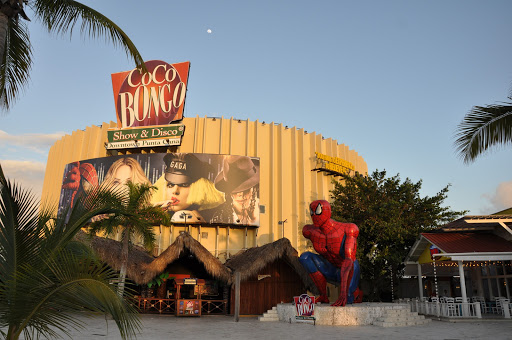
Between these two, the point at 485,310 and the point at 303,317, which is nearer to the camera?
the point at 303,317

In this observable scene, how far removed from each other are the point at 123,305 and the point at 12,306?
4.09 feet

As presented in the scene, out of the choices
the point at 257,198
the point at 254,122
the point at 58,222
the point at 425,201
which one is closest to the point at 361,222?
the point at 425,201

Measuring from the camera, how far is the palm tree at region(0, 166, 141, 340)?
470 cm

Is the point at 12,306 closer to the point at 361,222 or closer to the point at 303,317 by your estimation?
the point at 303,317

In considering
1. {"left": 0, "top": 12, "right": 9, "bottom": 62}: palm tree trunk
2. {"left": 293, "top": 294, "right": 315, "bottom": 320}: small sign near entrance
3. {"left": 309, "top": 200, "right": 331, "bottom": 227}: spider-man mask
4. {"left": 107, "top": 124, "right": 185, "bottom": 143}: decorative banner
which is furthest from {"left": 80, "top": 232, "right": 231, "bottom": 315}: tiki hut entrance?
{"left": 0, "top": 12, "right": 9, "bottom": 62}: palm tree trunk

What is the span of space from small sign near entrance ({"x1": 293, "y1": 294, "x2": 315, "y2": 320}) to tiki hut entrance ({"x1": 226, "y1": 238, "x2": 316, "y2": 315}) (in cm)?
486

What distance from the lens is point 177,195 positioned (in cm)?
3023

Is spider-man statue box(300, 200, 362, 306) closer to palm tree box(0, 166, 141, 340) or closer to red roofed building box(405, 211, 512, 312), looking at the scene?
red roofed building box(405, 211, 512, 312)

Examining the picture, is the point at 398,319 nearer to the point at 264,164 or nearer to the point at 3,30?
the point at 3,30

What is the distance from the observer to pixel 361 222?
24094mm

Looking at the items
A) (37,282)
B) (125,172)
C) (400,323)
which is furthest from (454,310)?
(125,172)

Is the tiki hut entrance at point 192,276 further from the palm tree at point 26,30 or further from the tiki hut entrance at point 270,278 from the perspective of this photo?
the palm tree at point 26,30

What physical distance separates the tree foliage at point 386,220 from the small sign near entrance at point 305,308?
865 centimetres

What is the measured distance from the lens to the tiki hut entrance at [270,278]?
20.7 meters
